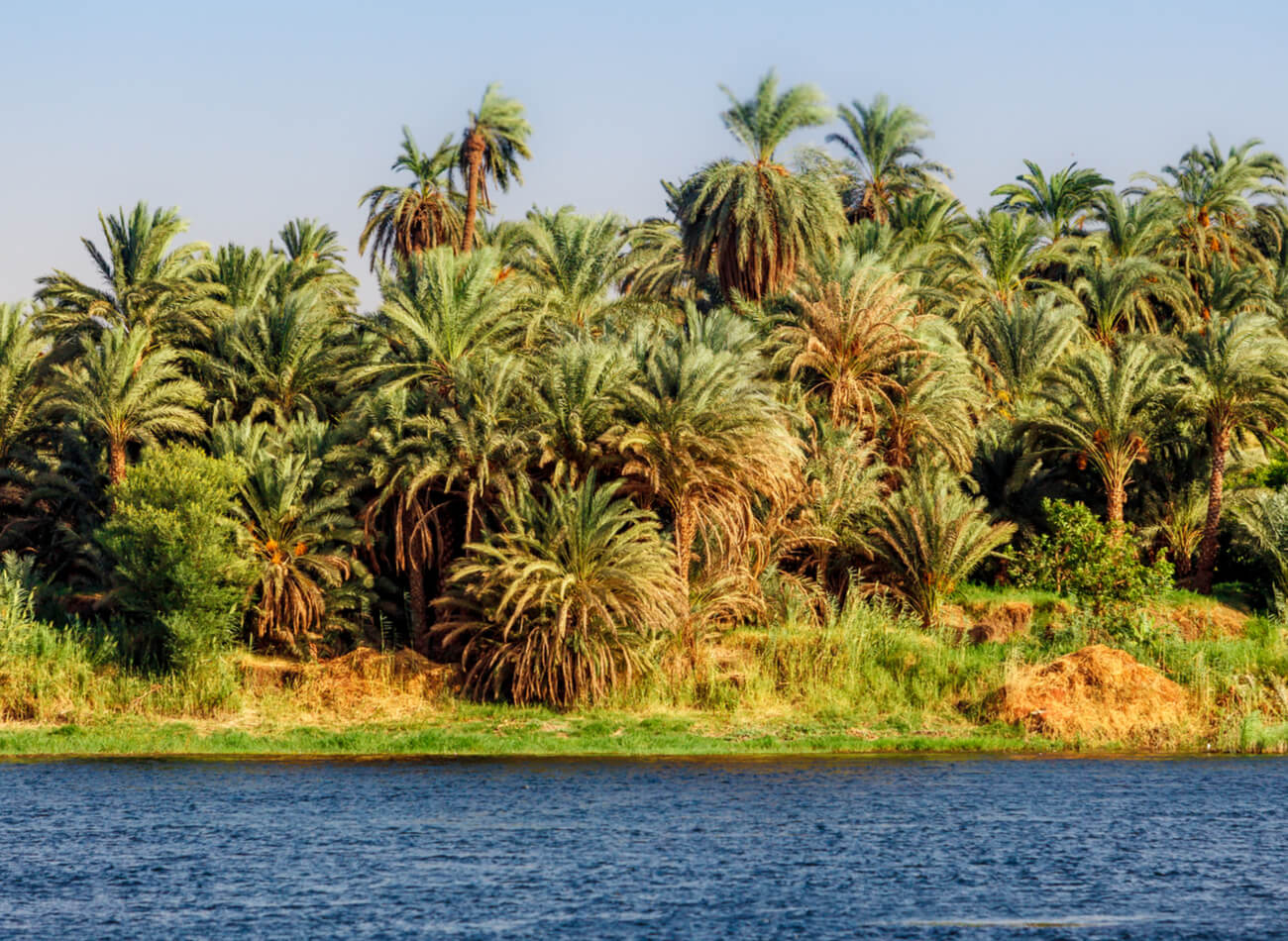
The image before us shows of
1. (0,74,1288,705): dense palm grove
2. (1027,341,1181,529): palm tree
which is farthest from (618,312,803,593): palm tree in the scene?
(1027,341,1181,529): palm tree

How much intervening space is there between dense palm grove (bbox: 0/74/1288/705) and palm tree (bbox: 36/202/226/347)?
12 centimetres

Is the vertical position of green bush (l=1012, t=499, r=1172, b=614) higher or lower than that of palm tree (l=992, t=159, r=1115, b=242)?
lower

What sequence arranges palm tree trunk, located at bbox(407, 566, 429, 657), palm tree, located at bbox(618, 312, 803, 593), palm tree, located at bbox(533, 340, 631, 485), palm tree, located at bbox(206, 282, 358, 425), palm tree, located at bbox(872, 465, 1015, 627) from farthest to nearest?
palm tree, located at bbox(206, 282, 358, 425)
palm tree, located at bbox(872, 465, 1015, 627)
palm tree trunk, located at bbox(407, 566, 429, 657)
palm tree, located at bbox(533, 340, 631, 485)
palm tree, located at bbox(618, 312, 803, 593)

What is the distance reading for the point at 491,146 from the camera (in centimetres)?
6181

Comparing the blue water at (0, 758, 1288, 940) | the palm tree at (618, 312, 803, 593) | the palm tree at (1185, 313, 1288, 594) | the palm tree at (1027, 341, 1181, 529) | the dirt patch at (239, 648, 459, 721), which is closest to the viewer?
the blue water at (0, 758, 1288, 940)

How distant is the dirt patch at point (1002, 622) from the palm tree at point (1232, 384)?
22.3 ft

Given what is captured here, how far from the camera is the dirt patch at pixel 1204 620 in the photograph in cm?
4134

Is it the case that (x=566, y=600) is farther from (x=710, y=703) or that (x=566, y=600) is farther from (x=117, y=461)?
(x=117, y=461)

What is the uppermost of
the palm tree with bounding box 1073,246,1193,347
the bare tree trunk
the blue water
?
the palm tree with bounding box 1073,246,1193,347

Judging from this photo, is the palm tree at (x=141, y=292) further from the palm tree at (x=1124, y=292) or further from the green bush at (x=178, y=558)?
the palm tree at (x=1124, y=292)

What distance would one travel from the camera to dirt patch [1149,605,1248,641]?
41344mm

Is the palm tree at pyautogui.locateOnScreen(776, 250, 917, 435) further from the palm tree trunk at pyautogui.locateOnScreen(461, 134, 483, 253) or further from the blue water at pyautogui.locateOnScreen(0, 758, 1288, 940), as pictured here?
the palm tree trunk at pyautogui.locateOnScreen(461, 134, 483, 253)

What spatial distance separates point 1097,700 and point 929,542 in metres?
7.56

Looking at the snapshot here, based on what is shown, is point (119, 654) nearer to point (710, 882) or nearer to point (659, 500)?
point (659, 500)
